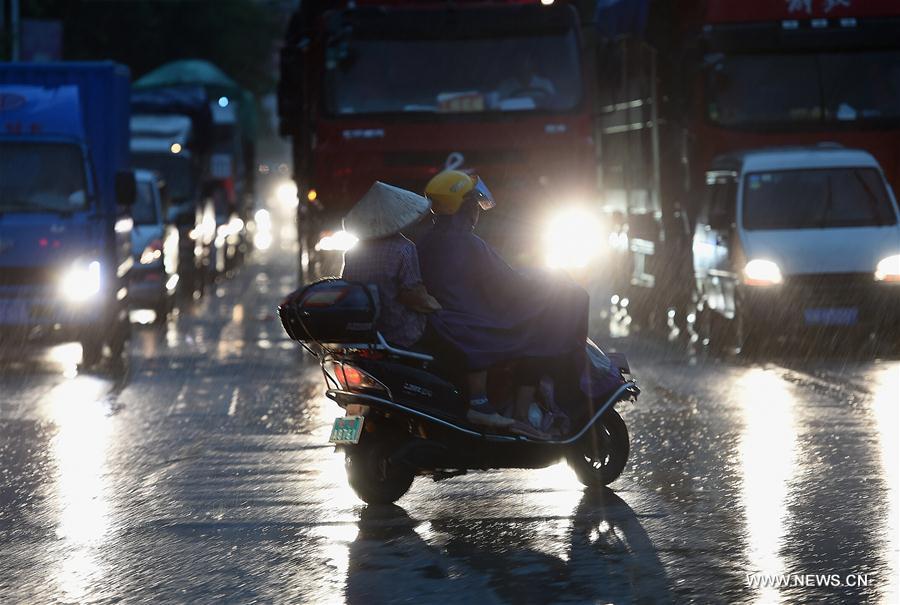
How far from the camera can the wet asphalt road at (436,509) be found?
7.46 meters

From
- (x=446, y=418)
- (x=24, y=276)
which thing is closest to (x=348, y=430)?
(x=446, y=418)

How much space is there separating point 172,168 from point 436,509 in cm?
2549

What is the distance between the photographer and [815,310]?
1858cm

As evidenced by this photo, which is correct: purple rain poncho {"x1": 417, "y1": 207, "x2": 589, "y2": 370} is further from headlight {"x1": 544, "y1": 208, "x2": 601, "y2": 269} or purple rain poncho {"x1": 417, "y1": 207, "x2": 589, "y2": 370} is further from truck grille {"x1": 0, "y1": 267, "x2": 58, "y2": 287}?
headlight {"x1": 544, "y1": 208, "x2": 601, "y2": 269}

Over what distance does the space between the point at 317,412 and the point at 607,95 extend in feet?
44.8

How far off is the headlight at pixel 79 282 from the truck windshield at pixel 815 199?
21.0ft

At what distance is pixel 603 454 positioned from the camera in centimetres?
991

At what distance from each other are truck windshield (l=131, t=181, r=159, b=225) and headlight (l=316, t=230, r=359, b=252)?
23.4 ft

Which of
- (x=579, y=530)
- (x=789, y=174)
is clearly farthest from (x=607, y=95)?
(x=579, y=530)

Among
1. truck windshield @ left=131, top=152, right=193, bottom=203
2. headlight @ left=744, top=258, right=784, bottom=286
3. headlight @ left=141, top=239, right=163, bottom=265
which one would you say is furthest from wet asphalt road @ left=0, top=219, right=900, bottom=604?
truck windshield @ left=131, top=152, right=193, bottom=203

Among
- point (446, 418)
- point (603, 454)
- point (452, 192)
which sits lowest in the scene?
point (603, 454)

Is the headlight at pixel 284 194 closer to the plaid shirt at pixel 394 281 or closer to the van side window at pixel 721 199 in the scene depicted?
the van side window at pixel 721 199

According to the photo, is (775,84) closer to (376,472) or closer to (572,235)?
(572,235)

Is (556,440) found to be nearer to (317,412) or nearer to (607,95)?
(317,412)
